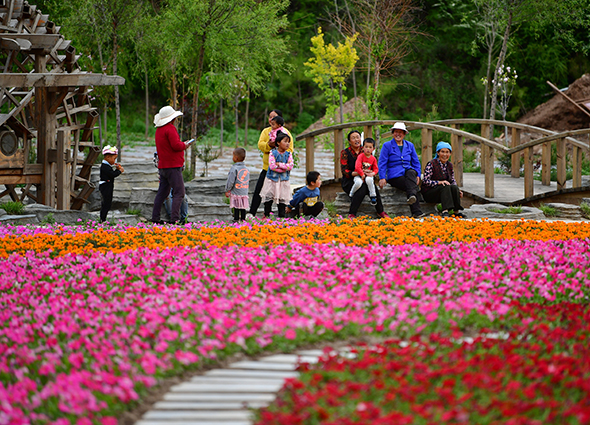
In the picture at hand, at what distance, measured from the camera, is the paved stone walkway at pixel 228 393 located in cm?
342

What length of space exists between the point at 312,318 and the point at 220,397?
3.77 feet

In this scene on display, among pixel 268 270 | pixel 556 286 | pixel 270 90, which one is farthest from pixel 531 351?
pixel 270 90

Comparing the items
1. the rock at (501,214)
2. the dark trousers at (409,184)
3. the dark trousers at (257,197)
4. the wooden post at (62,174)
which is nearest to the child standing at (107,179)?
the wooden post at (62,174)

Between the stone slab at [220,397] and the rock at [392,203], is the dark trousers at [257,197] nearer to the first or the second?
the rock at [392,203]

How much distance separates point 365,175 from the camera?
434 inches

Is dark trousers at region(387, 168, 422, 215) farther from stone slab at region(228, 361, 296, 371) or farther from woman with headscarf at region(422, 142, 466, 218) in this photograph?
stone slab at region(228, 361, 296, 371)

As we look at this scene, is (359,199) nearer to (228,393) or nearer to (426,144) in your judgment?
(426,144)

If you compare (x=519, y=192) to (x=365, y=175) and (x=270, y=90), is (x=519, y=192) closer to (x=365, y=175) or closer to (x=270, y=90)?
(x=365, y=175)

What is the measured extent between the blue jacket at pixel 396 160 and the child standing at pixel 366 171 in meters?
0.63

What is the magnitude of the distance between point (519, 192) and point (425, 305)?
9259mm

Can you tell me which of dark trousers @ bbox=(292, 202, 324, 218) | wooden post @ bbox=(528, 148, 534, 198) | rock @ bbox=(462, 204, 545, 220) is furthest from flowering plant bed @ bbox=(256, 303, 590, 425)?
wooden post @ bbox=(528, 148, 534, 198)

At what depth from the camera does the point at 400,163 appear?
38.3 ft

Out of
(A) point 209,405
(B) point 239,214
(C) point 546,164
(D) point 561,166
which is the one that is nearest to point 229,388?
(A) point 209,405

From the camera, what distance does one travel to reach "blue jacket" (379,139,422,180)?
11641 mm
